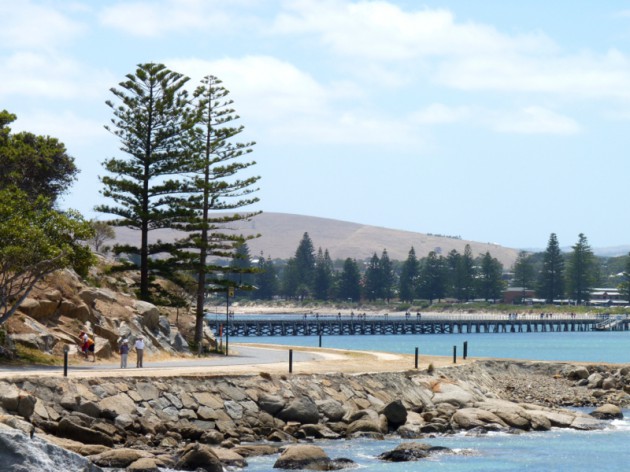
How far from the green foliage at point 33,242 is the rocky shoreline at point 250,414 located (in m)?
6.77

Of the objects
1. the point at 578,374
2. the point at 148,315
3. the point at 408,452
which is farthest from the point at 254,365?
the point at 578,374

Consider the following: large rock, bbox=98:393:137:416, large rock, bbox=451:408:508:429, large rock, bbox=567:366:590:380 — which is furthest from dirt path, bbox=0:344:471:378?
large rock, bbox=567:366:590:380

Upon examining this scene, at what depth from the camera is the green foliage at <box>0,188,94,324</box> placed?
39.2m

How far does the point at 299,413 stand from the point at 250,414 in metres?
1.83

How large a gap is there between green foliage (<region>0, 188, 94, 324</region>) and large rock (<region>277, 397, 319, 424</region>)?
972 cm

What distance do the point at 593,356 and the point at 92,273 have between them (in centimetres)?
5809

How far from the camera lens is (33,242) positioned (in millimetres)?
39406

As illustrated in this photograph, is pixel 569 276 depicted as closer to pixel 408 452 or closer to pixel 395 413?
pixel 395 413

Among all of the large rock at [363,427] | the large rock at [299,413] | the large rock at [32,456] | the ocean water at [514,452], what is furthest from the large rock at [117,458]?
the large rock at [363,427]

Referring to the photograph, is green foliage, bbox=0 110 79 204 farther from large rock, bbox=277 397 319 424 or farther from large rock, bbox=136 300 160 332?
large rock, bbox=277 397 319 424

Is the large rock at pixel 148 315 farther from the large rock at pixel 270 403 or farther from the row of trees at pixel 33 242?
the large rock at pixel 270 403

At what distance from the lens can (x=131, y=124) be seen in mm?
56719

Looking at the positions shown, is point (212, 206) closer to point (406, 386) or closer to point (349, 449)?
point (406, 386)

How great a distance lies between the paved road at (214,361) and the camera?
38222 millimetres
